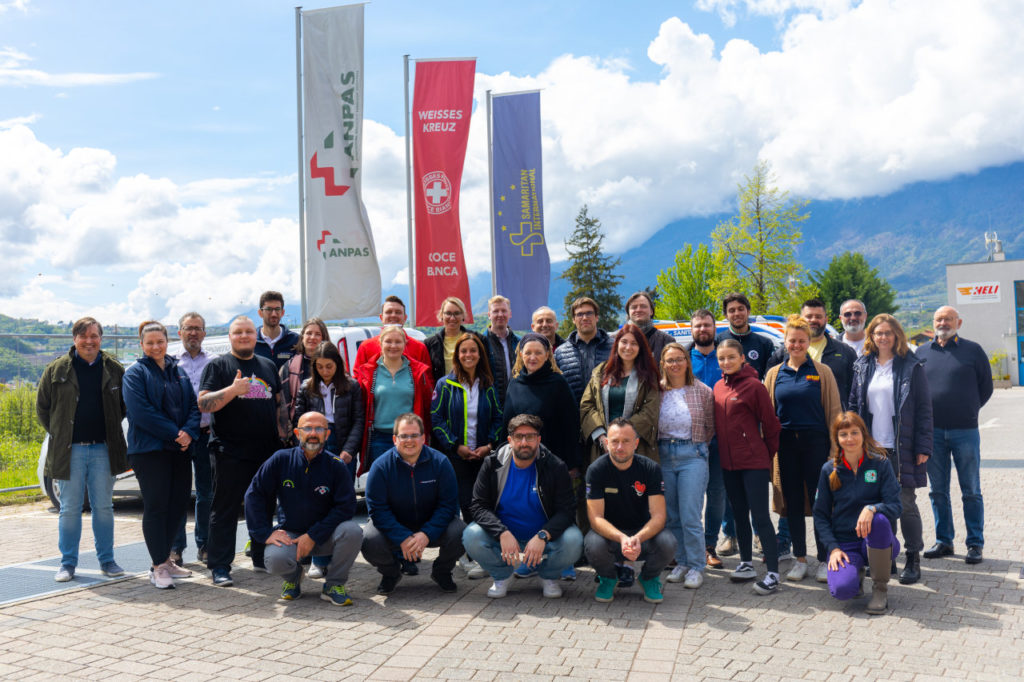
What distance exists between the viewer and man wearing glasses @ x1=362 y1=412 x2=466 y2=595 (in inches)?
236

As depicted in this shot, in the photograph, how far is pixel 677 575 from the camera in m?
6.18

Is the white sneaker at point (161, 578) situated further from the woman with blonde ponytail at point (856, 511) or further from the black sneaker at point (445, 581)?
the woman with blonde ponytail at point (856, 511)


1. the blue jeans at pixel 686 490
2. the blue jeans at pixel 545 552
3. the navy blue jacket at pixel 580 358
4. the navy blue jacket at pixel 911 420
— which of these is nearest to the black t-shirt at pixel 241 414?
the blue jeans at pixel 545 552

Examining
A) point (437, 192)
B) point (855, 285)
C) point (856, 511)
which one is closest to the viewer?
point (856, 511)

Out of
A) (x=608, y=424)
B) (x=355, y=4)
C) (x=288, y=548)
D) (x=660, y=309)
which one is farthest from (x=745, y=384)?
(x=660, y=309)

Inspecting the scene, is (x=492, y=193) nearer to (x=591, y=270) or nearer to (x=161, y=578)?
(x=161, y=578)

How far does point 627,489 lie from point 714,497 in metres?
1.14

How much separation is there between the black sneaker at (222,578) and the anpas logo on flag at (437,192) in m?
7.82

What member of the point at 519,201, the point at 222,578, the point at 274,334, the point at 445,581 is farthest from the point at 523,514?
the point at 519,201

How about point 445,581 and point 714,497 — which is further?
point 714,497

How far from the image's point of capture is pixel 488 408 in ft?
21.9

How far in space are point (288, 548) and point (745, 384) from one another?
356 centimetres

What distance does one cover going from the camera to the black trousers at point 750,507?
5.95 metres

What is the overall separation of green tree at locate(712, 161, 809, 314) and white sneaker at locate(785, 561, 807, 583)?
29.5m
